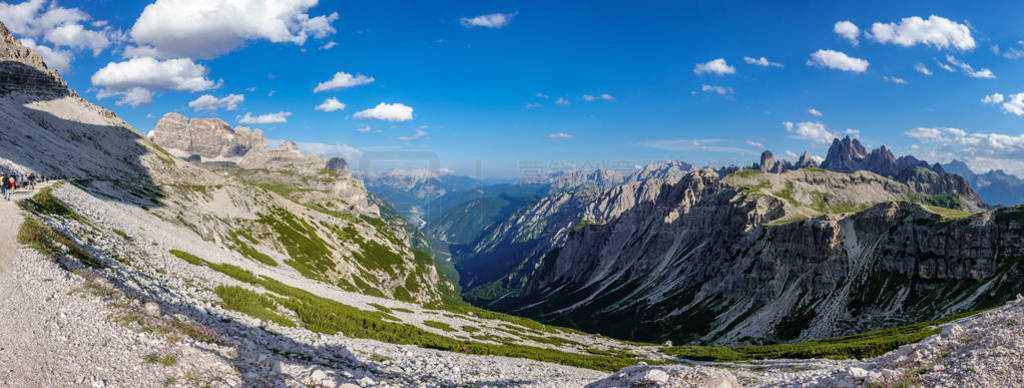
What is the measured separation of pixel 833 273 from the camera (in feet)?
505

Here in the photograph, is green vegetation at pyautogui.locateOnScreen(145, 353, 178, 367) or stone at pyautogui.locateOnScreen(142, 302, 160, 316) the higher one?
stone at pyautogui.locateOnScreen(142, 302, 160, 316)

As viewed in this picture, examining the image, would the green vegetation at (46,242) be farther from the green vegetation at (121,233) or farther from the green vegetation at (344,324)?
the green vegetation at (121,233)

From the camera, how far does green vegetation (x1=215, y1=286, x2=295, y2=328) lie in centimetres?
3669

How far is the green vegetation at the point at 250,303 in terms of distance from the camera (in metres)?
36.7

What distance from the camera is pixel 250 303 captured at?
128ft

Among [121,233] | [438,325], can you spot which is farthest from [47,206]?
[438,325]

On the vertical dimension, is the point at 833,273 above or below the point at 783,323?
above

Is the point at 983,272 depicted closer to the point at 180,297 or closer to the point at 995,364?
the point at 995,364

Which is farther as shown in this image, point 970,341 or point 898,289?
point 898,289

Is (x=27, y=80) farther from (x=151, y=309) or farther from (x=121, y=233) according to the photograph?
(x=151, y=309)

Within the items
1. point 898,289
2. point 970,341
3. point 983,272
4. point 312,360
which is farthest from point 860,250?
point 312,360

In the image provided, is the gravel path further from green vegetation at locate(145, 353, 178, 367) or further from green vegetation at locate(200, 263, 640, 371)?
green vegetation at locate(200, 263, 640, 371)

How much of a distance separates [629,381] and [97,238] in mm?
49373

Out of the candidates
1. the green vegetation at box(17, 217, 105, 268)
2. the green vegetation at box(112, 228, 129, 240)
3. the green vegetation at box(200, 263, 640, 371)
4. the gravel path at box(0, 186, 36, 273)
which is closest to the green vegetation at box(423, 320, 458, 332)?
the green vegetation at box(200, 263, 640, 371)
